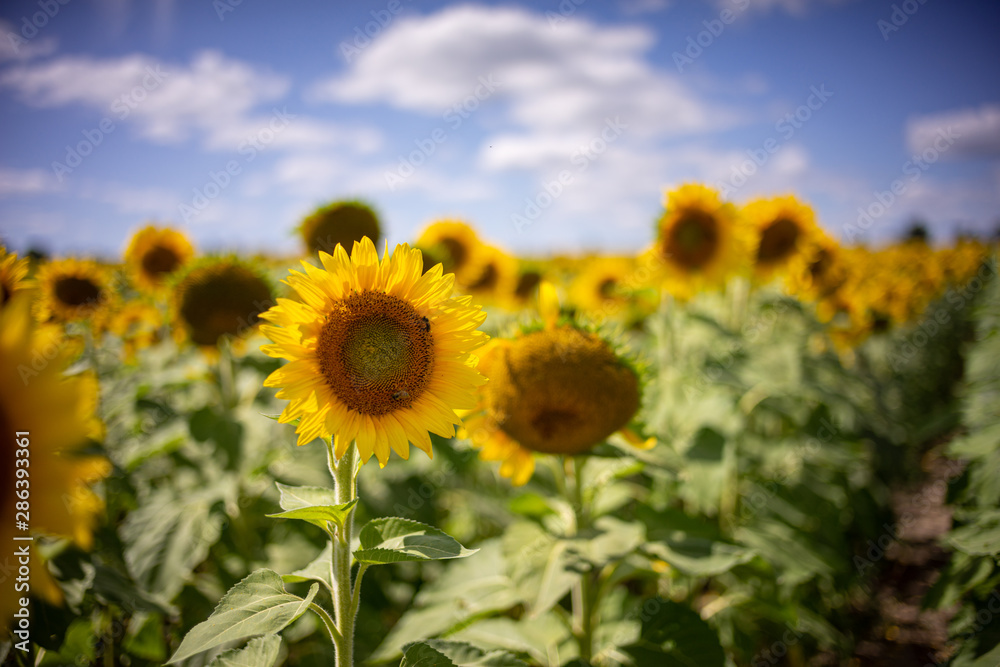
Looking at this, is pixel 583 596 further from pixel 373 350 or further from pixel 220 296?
pixel 220 296

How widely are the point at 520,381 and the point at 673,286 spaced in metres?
2.58

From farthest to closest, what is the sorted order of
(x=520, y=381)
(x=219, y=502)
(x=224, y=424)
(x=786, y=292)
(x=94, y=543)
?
(x=786, y=292) < (x=224, y=424) < (x=219, y=502) < (x=94, y=543) < (x=520, y=381)

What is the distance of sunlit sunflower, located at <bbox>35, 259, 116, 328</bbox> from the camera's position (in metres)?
3.57

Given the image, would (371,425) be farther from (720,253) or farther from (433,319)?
(720,253)

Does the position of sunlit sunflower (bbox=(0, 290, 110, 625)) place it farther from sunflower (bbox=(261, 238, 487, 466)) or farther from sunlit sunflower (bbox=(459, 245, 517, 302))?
sunlit sunflower (bbox=(459, 245, 517, 302))

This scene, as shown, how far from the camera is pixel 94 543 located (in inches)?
85.8

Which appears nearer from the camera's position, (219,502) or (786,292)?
Result: (219,502)

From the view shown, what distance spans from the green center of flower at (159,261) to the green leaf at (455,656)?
4.22 m

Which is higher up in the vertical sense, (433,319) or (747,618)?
(433,319)

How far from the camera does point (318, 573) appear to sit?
4.92 feet

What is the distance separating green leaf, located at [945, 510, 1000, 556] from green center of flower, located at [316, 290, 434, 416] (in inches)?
79.6

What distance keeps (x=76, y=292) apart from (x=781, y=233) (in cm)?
551

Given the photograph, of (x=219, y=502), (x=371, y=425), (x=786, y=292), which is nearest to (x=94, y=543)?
(x=219, y=502)

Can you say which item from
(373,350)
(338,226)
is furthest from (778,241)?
(373,350)
